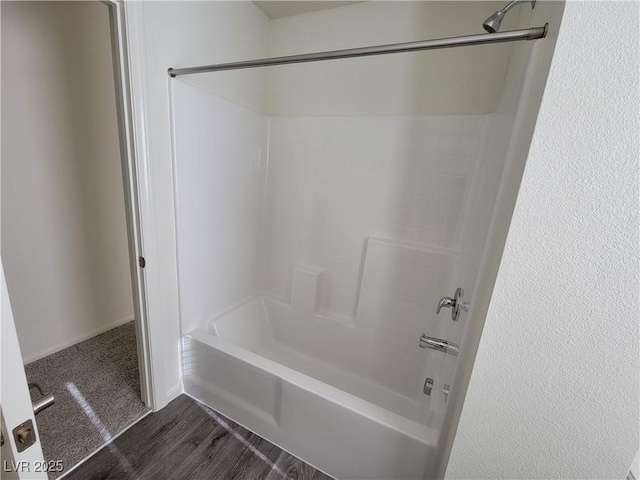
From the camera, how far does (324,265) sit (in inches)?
80.6

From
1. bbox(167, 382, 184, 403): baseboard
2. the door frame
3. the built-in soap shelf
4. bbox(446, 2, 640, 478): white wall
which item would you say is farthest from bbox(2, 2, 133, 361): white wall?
bbox(446, 2, 640, 478): white wall

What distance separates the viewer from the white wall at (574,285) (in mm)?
528

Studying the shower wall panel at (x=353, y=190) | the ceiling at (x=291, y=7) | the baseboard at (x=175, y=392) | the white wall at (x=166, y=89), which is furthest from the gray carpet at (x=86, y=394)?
the ceiling at (x=291, y=7)

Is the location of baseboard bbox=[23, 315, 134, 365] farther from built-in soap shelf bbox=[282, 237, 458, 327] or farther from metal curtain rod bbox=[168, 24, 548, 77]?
metal curtain rod bbox=[168, 24, 548, 77]

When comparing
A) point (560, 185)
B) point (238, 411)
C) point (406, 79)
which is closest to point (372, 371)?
point (238, 411)

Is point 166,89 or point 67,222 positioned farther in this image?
point 67,222

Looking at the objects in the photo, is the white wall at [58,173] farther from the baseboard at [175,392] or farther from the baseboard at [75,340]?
the baseboard at [175,392]

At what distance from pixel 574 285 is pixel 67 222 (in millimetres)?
2735

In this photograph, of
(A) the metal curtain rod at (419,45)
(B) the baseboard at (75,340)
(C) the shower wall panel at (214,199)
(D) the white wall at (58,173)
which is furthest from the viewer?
(B) the baseboard at (75,340)

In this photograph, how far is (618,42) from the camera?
0.51 metres

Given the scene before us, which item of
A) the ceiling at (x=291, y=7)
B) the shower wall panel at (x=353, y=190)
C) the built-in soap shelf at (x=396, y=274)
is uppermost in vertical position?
the ceiling at (x=291, y=7)

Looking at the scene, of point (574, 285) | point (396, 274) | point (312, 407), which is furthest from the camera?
point (396, 274)

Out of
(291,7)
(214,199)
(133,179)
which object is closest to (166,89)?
(133,179)

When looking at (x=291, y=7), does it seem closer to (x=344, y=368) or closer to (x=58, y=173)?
(x=58, y=173)
